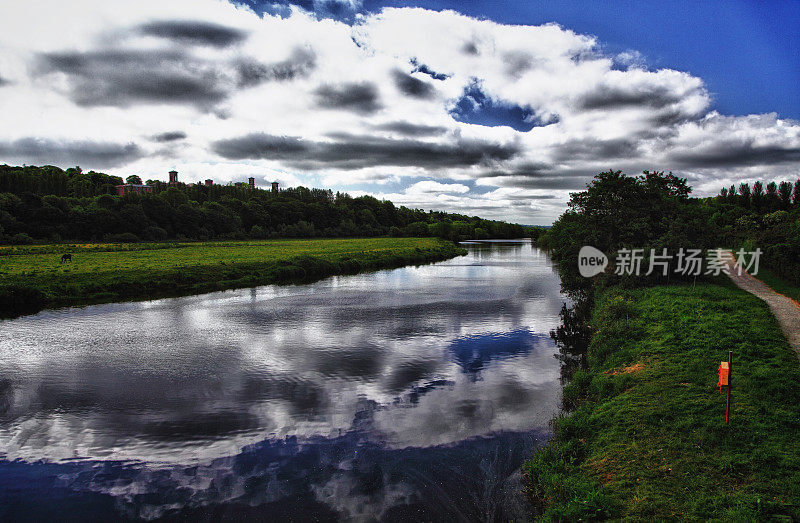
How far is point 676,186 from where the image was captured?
32750mm

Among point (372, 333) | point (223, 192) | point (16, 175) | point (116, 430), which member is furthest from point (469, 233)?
point (116, 430)

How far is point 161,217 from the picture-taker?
9338 centimetres

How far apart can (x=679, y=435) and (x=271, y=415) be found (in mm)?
11046

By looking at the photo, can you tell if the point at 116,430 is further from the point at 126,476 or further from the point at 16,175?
the point at 16,175

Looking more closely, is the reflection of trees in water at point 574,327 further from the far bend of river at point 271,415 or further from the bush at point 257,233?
the bush at point 257,233

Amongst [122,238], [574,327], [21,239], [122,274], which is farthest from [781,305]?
[122,238]

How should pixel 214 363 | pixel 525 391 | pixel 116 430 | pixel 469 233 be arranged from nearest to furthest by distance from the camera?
pixel 116 430 → pixel 525 391 → pixel 214 363 → pixel 469 233

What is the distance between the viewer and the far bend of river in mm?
9352

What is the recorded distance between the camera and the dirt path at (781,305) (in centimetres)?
1507

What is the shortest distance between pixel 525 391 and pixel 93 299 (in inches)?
1290

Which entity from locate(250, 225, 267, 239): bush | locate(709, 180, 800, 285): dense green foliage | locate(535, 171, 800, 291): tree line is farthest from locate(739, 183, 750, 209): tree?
locate(250, 225, 267, 239): bush

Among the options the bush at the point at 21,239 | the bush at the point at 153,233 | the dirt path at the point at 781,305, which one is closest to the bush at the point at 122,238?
the bush at the point at 153,233

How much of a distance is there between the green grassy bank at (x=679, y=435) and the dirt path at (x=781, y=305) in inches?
17.2

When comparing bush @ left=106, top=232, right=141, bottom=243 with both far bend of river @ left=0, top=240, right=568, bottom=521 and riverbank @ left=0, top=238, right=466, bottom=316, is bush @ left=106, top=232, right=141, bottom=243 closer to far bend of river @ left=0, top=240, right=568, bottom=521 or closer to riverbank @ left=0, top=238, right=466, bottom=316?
riverbank @ left=0, top=238, right=466, bottom=316
